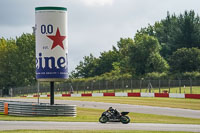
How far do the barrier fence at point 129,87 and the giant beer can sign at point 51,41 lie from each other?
30690 mm

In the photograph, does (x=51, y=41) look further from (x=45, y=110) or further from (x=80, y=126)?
(x=80, y=126)

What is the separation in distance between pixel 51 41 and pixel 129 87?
4577 cm

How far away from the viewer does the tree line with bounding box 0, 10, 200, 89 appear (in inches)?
4248

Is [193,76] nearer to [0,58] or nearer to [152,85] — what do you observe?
[152,85]

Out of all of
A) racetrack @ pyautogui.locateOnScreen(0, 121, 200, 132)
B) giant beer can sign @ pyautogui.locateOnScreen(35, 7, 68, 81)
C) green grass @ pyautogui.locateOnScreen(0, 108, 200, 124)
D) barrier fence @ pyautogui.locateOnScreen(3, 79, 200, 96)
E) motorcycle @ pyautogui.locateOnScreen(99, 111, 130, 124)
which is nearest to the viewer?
racetrack @ pyautogui.locateOnScreen(0, 121, 200, 132)

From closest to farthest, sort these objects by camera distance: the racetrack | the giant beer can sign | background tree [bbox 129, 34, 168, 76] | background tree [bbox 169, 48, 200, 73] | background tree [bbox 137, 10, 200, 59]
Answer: the racetrack
the giant beer can sign
background tree [bbox 169, 48, 200, 73]
background tree [bbox 129, 34, 168, 76]
background tree [bbox 137, 10, 200, 59]

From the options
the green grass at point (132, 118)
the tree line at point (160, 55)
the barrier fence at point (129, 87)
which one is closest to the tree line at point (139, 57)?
the tree line at point (160, 55)

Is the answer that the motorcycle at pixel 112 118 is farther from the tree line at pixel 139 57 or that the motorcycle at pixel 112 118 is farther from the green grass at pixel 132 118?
the tree line at pixel 139 57

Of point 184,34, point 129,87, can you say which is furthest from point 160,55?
point 129,87

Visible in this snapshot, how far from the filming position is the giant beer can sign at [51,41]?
118 ft

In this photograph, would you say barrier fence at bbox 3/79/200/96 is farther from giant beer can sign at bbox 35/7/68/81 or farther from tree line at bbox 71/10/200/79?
giant beer can sign at bbox 35/7/68/81

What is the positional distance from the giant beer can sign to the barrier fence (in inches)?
1208

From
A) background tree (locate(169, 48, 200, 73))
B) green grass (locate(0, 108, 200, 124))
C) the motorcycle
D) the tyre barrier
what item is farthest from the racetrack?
background tree (locate(169, 48, 200, 73))

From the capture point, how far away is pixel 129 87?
80875 mm
